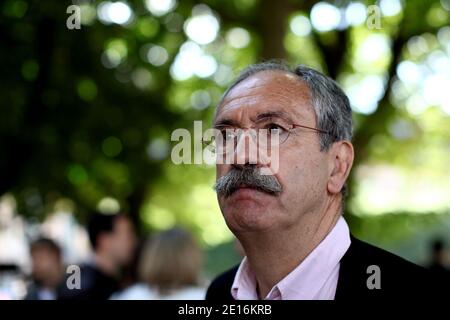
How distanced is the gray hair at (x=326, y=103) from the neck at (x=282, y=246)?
26 centimetres

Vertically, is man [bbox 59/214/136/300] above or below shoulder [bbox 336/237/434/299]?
above

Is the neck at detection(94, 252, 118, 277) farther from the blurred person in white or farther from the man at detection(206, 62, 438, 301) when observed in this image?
the man at detection(206, 62, 438, 301)

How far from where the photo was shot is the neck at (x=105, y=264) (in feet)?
20.4

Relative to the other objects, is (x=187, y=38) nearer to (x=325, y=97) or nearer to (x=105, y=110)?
(x=105, y=110)

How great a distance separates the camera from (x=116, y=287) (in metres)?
6.18

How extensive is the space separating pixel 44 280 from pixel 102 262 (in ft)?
3.24

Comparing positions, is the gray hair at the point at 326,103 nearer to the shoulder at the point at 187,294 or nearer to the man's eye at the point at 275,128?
the man's eye at the point at 275,128

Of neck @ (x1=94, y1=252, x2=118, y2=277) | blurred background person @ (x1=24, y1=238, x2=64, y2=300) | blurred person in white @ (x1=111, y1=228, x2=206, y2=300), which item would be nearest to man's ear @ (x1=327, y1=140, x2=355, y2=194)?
blurred person in white @ (x1=111, y1=228, x2=206, y2=300)

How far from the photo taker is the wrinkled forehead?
2760 mm

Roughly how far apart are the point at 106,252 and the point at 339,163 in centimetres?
381

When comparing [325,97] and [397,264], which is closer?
[397,264]

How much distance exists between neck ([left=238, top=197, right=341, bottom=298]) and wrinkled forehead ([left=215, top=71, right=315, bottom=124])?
35 cm

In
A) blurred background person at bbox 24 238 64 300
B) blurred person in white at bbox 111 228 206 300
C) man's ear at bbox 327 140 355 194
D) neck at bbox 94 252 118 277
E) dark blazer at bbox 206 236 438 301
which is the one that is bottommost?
dark blazer at bbox 206 236 438 301
